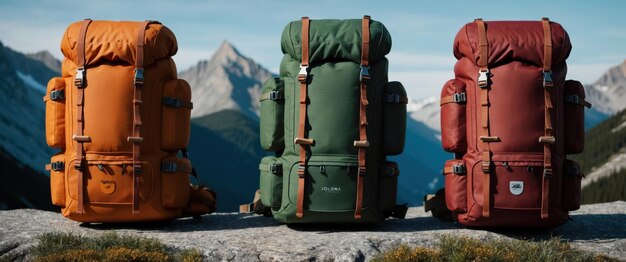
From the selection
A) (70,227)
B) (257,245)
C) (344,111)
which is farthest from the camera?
(70,227)

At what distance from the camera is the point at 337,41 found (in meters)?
11.1

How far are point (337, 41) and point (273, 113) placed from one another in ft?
4.81

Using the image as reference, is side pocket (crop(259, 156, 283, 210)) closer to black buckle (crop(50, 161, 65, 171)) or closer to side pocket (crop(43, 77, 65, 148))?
black buckle (crop(50, 161, 65, 171))

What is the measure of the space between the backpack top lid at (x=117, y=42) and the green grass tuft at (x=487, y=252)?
4734 mm

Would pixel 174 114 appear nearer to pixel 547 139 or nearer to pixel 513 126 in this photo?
pixel 513 126

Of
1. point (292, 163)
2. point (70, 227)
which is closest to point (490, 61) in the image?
point (292, 163)

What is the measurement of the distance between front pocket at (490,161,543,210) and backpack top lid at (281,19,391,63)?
247cm

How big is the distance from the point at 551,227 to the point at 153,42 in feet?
21.9

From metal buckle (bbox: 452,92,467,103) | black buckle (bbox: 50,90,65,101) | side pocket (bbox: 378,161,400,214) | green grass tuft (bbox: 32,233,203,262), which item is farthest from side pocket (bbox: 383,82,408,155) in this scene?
black buckle (bbox: 50,90,65,101)

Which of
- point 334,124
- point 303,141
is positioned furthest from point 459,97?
point 303,141

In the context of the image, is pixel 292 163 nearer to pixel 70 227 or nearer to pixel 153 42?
pixel 153 42

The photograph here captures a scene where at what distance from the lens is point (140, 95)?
11.2 meters

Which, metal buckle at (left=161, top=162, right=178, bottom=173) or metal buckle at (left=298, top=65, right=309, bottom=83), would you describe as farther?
metal buckle at (left=161, top=162, right=178, bottom=173)

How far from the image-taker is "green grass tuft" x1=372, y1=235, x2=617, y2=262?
9133mm
